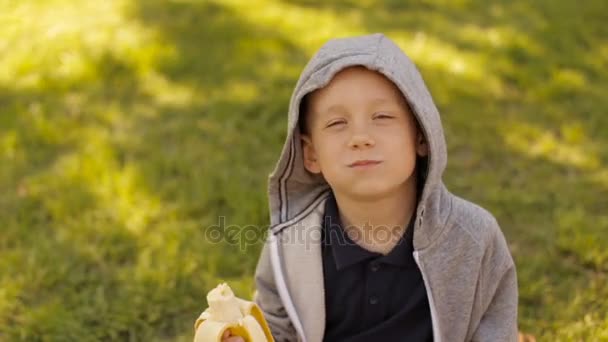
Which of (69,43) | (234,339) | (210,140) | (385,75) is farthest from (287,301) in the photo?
(69,43)

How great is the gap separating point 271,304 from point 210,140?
5.57 feet

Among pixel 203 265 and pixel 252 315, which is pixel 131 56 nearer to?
pixel 203 265

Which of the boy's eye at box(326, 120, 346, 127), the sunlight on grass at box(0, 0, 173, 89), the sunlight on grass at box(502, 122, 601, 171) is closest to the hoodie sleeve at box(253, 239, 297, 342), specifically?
the boy's eye at box(326, 120, 346, 127)

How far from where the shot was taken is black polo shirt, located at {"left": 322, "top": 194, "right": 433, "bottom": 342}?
7.17 feet

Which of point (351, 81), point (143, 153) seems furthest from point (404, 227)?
point (143, 153)

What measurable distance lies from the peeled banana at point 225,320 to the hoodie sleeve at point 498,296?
0.74 m

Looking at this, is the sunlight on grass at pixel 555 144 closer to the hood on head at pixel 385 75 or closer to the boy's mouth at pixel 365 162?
the hood on head at pixel 385 75

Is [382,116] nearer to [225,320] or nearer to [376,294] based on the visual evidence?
[376,294]

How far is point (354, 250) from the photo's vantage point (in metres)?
2.21

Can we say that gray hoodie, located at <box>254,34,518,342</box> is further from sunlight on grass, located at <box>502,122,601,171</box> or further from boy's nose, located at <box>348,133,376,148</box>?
sunlight on grass, located at <box>502,122,601,171</box>

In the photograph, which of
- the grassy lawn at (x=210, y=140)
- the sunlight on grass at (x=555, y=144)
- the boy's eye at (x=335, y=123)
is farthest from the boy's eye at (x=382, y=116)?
the sunlight on grass at (x=555, y=144)

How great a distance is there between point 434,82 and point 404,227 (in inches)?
90.5

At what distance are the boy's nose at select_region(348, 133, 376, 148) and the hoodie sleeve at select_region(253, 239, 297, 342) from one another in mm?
566

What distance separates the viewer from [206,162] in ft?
12.0
